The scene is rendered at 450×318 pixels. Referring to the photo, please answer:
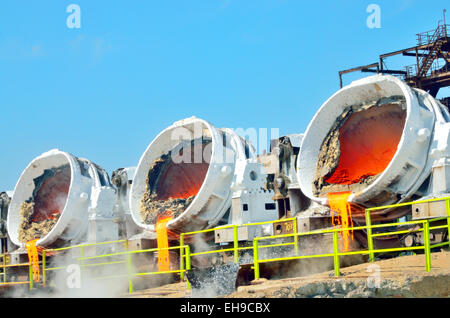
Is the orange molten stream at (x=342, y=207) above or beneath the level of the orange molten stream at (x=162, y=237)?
above

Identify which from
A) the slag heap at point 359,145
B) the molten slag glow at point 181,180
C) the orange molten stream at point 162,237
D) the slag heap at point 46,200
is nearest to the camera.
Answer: the slag heap at point 359,145

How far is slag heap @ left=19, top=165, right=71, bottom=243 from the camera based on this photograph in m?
18.9

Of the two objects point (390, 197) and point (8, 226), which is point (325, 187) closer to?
point (390, 197)

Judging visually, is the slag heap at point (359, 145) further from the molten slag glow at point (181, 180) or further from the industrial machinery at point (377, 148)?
the molten slag glow at point (181, 180)

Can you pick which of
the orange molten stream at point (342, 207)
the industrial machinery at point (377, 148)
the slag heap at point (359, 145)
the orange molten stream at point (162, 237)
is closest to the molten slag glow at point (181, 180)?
the orange molten stream at point (162, 237)

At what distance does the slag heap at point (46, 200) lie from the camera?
1892 centimetres

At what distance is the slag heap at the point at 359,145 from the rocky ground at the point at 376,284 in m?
3.44

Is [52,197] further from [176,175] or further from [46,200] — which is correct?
[176,175]

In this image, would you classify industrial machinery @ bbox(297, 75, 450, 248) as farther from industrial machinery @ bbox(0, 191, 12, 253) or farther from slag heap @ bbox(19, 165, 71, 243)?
industrial machinery @ bbox(0, 191, 12, 253)

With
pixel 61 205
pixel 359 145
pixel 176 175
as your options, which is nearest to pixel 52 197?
pixel 61 205

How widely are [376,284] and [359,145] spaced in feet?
18.9

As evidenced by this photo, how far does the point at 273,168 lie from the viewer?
49.0 ft

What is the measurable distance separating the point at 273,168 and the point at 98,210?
16.9 feet

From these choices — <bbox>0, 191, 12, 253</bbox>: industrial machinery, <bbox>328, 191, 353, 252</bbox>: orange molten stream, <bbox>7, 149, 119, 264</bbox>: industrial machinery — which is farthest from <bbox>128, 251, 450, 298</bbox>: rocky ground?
<bbox>0, 191, 12, 253</bbox>: industrial machinery
